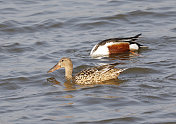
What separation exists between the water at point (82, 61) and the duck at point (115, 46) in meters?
0.29

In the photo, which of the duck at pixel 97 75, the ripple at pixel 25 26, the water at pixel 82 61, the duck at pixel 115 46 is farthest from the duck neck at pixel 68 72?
the ripple at pixel 25 26

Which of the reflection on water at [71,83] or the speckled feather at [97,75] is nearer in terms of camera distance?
the reflection on water at [71,83]

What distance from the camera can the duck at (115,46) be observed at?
11836 millimetres

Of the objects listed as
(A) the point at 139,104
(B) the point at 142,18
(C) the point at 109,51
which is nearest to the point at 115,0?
(B) the point at 142,18

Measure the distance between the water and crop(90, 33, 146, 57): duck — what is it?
294 mm

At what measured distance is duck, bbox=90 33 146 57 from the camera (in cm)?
1184

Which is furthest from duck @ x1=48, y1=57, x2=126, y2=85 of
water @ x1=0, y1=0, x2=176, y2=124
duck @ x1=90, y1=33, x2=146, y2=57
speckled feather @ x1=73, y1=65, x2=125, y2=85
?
duck @ x1=90, y1=33, x2=146, y2=57

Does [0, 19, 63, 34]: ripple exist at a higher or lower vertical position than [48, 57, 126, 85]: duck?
higher

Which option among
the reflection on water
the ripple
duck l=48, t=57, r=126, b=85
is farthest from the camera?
the ripple

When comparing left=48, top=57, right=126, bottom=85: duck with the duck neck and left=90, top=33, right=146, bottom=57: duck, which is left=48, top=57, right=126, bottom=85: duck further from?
left=90, top=33, right=146, bottom=57: duck

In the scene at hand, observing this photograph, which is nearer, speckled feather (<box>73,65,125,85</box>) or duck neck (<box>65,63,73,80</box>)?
speckled feather (<box>73,65,125,85</box>)

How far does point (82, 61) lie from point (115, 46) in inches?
54.8

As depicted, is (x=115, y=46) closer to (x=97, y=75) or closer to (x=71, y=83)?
(x=97, y=75)

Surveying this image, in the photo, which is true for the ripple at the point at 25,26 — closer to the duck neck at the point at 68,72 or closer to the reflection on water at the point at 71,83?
the duck neck at the point at 68,72
